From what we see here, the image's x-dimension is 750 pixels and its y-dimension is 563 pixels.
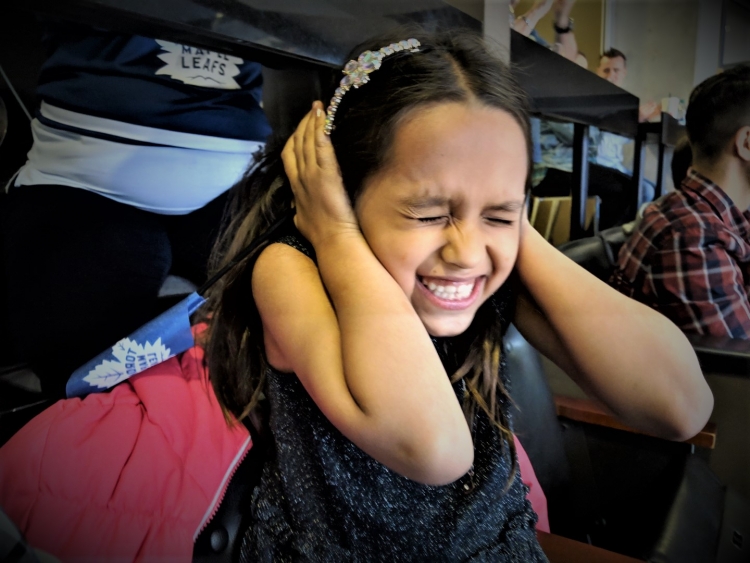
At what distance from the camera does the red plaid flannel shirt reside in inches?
19.2

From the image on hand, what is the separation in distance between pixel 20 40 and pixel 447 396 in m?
0.37

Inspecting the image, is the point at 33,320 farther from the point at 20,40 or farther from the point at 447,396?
the point at 447,396

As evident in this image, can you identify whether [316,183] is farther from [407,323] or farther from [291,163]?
[407,323]

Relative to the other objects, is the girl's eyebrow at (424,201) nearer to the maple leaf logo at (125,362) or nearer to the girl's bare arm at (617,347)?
the girl's bare arm at (617,347)

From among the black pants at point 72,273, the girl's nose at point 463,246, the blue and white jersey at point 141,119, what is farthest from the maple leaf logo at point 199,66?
the girl's nose at point 463,246

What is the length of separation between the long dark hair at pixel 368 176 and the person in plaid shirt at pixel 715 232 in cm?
17

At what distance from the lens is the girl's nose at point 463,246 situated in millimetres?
415

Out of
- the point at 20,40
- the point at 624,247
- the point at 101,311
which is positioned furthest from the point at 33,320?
the point at 624,247

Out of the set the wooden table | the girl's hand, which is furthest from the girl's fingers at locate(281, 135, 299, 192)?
the wooden table

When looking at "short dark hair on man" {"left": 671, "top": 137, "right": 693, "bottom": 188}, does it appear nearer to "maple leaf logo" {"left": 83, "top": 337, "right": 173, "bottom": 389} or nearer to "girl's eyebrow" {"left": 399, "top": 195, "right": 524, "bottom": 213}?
"girl's eyebrow" {"left": 399, "top": 195, "right": 524, "bottom": 213}

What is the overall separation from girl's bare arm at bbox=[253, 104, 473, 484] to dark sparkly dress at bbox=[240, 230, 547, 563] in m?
0.11

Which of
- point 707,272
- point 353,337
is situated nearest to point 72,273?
point 353,337

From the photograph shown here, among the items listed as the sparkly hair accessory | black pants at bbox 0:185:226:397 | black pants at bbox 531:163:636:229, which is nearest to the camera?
black pants at bbox 0:185:226:397

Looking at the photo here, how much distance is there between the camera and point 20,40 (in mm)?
325
